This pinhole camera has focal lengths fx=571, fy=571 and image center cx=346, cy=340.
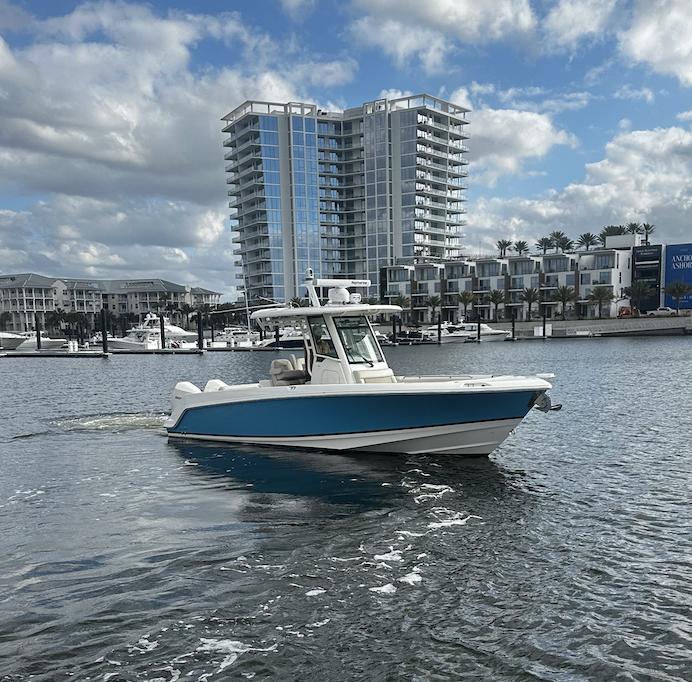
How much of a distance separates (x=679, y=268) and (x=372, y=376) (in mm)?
120177

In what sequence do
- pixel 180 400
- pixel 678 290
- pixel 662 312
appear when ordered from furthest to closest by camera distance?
pixel 662 312, pixel 678 290, pixel 180 400

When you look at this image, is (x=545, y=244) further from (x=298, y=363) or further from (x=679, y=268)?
(x=298, y=363)

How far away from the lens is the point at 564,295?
380 feet

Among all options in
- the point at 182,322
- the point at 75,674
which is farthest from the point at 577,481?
the point at 182,322

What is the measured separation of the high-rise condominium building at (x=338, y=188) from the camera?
156m

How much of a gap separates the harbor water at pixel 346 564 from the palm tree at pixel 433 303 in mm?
116034

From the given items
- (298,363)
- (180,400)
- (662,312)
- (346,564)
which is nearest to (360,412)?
(298,363)

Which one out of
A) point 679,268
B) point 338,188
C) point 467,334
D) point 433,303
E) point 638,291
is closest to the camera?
point 467,334

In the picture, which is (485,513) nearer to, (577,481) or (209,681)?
(577,481)

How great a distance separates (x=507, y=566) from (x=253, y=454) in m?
8.78

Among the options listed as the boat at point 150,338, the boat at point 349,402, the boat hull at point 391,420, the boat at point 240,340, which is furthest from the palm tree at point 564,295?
the boat hull at point 391,420

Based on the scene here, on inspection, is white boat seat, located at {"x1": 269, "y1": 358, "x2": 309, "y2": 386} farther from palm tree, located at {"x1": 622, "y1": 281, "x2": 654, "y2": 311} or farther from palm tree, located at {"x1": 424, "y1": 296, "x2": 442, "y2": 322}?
palm tree, located at {"x1": 424, "y1": 296, "x2": 442, "y2": 322}

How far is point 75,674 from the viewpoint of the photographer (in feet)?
19.5

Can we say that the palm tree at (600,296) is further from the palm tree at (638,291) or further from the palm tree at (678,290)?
the palm tree at (678,290)
